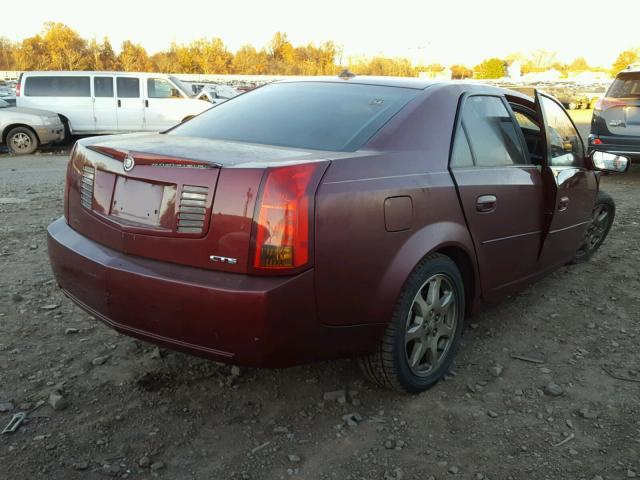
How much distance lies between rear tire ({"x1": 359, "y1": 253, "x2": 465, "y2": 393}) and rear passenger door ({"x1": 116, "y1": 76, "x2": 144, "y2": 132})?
1271 cm

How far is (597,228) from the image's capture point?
5262 mm

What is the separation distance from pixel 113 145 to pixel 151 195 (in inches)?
17.3

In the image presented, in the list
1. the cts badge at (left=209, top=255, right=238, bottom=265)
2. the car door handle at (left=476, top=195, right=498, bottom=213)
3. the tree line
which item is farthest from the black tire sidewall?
the tree line

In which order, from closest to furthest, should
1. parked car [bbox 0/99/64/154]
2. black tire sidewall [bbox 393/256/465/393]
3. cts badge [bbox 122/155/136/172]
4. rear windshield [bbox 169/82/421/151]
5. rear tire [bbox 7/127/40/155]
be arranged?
1. cts badge [bbox 122/155/136/172]
2. black tire sidewall [bbox 393/256/465/393]
3. rear windshield [bbox 169/82/421/151]
4. parked car [bbox 0/99/64/154]
5. rear tire [bbox 7/127/40/155]

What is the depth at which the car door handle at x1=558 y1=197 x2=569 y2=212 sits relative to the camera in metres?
3.88

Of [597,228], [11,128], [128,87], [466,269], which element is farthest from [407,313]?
[128,87]

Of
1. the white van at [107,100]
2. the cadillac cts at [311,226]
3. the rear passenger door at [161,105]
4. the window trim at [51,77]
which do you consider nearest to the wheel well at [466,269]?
the cadillac cts at [311,226]

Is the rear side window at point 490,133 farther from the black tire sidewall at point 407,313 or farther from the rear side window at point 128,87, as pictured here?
the rear side window at point 128,87

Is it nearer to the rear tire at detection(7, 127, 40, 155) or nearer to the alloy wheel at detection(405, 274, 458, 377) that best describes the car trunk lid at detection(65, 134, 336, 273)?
the alloy wheel at detection(405, 274, 458, 377)

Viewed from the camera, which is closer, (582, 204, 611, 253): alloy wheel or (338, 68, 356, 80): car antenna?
(338, 68, 356, 80): car antenna

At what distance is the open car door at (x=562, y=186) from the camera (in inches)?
149

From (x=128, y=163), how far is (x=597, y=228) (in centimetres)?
428

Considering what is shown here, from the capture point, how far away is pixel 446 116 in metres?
3.09

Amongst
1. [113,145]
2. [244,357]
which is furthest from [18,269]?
[244,357]
